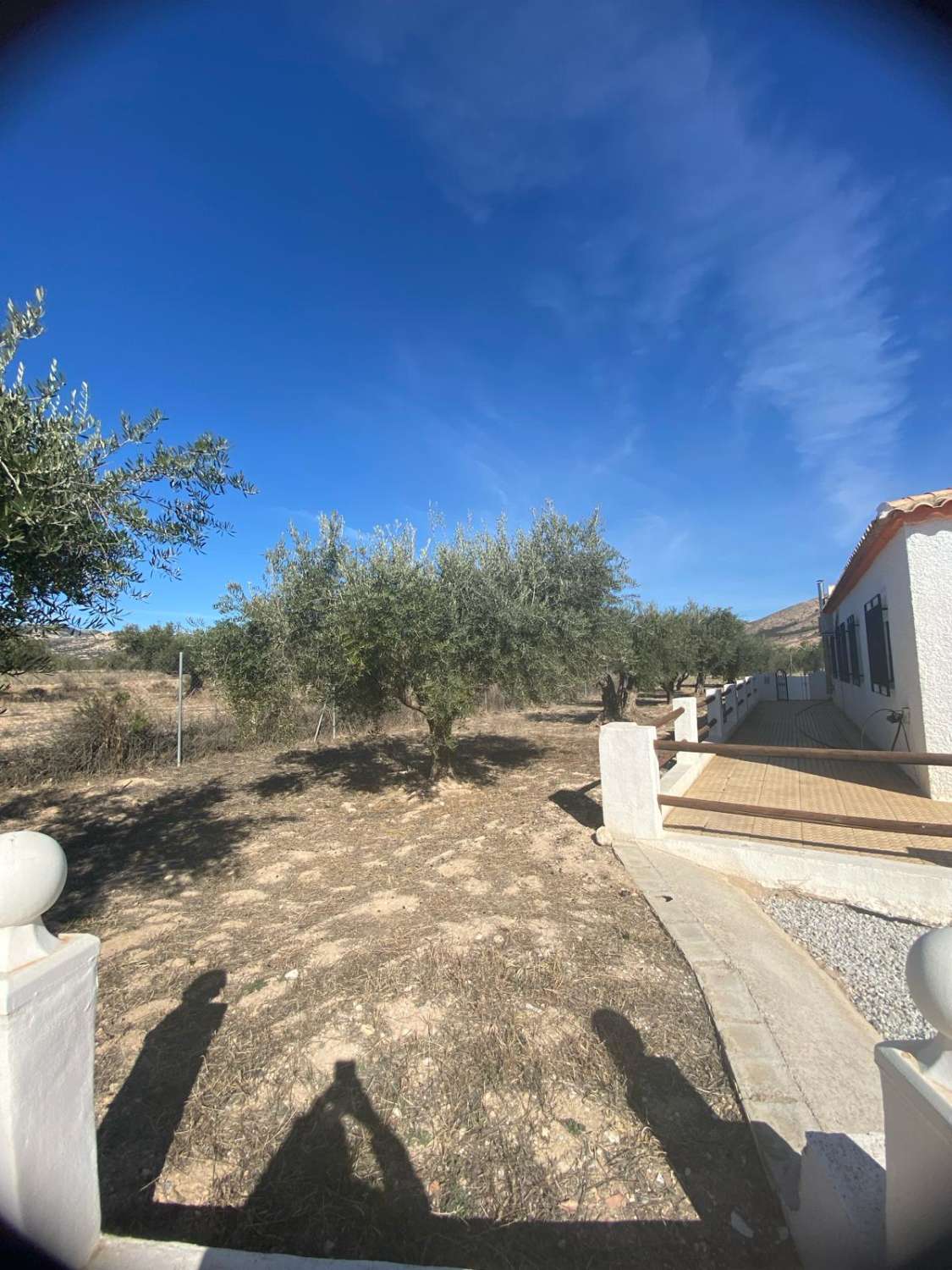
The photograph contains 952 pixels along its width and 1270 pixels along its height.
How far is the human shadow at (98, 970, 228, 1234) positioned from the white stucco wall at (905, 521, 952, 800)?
6.71m

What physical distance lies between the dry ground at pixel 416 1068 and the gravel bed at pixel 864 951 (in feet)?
3.62

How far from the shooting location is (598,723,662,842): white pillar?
17.5ft

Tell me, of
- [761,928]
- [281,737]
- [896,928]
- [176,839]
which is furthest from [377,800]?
[896,928]

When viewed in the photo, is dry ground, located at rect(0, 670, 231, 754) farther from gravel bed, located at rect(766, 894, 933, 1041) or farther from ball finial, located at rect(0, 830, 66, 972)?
gravel bed, located at rect(766, 894, 933, 1041)

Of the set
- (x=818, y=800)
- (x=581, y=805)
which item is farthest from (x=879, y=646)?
(x=581, y=805)

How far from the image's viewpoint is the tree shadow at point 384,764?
8.84 metres

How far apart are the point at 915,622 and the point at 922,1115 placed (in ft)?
21.0

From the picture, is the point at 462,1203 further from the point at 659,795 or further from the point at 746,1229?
the point at 659,795

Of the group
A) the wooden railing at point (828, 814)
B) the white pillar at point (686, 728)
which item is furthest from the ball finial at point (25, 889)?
the white pillar at point (686, 728)

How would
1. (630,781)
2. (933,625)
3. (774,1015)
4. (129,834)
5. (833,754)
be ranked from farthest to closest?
(129,834)
(933,625)
(630,781)
(833,754)
(774,1015)

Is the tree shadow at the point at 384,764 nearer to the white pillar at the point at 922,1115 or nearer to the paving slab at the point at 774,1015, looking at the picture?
the paving slab at the point at 774,1015

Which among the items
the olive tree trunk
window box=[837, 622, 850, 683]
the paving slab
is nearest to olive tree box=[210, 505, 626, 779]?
the olive tree trunk

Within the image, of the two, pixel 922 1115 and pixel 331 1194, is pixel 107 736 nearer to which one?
pixel 331 1194

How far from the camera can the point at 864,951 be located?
3816 mm
